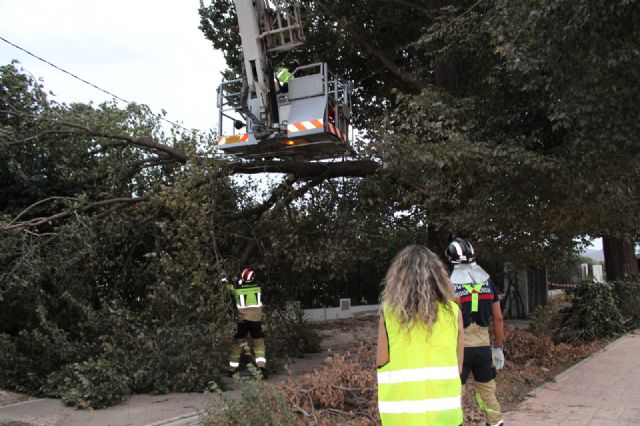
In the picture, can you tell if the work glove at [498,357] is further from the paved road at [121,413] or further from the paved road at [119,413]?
the paved road at [119,413]

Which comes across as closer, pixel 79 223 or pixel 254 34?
pixel 79 223

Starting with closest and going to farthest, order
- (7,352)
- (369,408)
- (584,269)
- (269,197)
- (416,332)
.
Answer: (416,332), (369,408), (7,352), (269,197), (584,269)

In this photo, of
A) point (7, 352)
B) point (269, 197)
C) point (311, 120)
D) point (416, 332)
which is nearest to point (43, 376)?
Answer: point (7, 352)

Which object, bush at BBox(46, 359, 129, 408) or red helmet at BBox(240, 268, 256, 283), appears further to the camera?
red helmet at BBox(240, 268, 256, 283)

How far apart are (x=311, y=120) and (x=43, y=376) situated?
5149mm

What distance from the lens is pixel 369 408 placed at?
5.61 m

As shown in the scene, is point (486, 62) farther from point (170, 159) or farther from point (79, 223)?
point (79, 223)

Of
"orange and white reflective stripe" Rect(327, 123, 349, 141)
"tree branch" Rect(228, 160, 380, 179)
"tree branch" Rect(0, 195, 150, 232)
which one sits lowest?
"tree branch" Rect(0, 195, 150, 232)

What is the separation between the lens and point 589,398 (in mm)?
6762

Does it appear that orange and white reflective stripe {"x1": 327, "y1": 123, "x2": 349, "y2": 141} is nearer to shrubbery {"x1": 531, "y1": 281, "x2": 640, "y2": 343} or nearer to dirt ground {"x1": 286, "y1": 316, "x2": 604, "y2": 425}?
dirt ground {"x1": 286, "y1": 316, "x2": 604, "y2": 425}

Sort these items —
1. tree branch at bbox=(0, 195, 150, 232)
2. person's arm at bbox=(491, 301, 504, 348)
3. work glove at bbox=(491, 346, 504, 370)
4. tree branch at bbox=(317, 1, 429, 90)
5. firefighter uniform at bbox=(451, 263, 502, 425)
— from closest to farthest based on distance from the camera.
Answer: firefighter uniform at bbox=(451, 263, 502, 425)
person's arm at bbox=(491, 301, 504, 348)
work glove at bbox=(491, 346, 504, 370)
tree branch at bbox=(0, 195, 150, 232)
tree branch at bbox=(317, 1, 429, 90)

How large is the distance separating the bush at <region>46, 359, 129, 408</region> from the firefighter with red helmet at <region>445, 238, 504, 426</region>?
14.3ft

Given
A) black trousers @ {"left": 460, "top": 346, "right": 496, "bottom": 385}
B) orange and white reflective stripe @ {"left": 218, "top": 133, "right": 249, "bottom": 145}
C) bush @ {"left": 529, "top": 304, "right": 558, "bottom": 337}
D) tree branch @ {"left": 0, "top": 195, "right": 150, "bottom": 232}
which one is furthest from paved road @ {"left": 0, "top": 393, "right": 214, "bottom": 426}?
bush @ {"left": 529, "top": 304, "right": 558, "bottom": 337}

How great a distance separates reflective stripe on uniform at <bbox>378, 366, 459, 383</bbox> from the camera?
2.71 m
